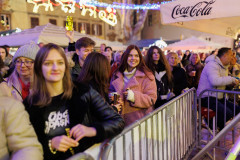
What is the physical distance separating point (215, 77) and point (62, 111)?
346 centimetres

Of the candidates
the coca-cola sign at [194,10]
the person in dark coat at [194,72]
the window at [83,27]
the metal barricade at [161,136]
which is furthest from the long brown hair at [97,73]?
the window at [83,27]

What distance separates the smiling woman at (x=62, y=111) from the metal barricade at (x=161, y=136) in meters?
0.19

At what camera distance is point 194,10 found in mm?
4656

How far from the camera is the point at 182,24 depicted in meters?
5.85

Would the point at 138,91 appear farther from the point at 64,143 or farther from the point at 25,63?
the point at 64,143

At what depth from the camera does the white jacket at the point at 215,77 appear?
422cm

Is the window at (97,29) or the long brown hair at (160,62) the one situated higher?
the window at (97,29)

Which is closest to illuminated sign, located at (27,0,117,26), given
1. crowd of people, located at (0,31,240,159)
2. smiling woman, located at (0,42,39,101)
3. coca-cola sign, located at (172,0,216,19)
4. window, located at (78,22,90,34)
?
coca-cola sign, located at (172,0,216,19)

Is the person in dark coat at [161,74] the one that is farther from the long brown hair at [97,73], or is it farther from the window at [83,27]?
the window at [83,27]

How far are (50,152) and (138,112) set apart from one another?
185cm

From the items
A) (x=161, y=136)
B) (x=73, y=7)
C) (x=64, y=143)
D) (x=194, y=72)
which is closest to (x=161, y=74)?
(x=161, y=136)

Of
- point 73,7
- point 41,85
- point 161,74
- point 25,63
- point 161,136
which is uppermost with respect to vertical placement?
point 73,7

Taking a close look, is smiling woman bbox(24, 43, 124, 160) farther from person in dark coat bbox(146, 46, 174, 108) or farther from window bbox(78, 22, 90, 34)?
window bbox(78, 22, 90, 34)

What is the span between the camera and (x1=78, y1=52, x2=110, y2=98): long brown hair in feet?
7.98
